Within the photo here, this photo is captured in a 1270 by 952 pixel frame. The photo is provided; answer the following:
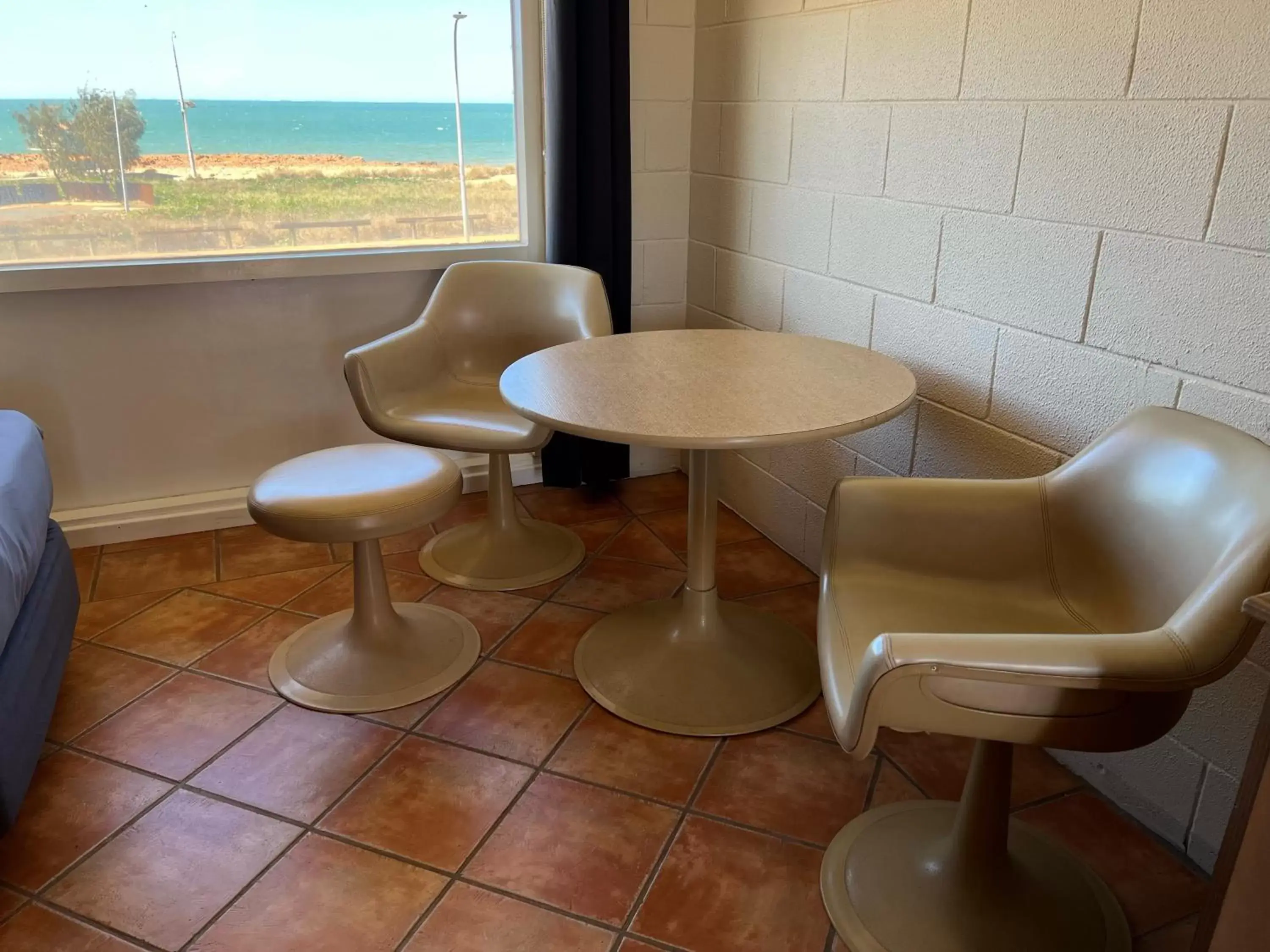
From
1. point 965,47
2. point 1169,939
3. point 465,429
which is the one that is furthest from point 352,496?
point 1169,939

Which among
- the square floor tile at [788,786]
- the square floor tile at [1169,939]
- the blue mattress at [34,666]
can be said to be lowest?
the square floor tile at [788,786]

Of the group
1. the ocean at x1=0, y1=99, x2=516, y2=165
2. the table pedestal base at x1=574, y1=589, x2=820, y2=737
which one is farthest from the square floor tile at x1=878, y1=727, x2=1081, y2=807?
the ocean at x1=0, y1=99, x2=516, y2=165

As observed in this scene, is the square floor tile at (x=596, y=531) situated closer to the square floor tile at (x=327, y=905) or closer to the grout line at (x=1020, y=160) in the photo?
the square floor tile at (x=327, y=905)

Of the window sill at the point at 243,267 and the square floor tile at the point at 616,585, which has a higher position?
the window sill at the point at 243,267

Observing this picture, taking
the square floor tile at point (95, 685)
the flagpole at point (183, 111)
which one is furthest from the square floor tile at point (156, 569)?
the flagpole at point (183, 111)

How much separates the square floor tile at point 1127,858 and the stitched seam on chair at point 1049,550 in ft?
1.56

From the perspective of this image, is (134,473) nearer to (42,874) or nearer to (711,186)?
(42,874)

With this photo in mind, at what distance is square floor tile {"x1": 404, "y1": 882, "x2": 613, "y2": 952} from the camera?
→ 1430 mm

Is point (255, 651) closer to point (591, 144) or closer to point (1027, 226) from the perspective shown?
point (591, 144)

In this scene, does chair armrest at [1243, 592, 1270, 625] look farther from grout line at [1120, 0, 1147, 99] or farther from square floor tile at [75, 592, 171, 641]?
square floor tile at [75, 592, 171, 641]

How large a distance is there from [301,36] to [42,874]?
7.48 ft

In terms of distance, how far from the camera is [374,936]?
1.45m

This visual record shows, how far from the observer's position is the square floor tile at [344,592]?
8.01 feet

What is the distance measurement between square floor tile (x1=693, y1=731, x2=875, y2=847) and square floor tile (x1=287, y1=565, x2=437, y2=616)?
1.04 metres
